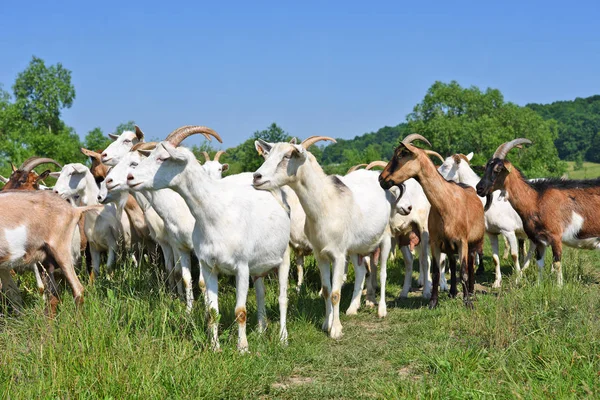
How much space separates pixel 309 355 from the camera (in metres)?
6.04

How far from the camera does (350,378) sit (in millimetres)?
5430

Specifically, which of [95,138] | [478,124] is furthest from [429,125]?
[95,138]

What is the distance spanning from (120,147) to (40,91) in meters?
50.0

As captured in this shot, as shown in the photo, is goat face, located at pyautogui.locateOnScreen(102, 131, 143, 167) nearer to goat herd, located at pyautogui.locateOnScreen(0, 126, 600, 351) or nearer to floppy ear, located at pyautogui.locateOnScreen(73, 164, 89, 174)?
goat herd, located at pyautogui.locateOnScreen(0, 126, 600, 351)

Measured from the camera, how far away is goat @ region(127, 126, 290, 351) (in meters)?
5.71

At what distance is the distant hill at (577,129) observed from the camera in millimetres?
83625

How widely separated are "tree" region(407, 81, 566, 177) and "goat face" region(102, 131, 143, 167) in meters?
41.2

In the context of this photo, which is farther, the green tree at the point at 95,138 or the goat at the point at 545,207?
the green tree at the point at 95,138

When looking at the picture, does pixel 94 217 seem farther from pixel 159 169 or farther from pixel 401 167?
pixel 401 167

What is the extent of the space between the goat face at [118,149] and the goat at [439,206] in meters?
3.59

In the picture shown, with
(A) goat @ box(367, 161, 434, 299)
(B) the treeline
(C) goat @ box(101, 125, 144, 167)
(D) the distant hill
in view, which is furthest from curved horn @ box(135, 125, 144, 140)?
(D) the distant hill

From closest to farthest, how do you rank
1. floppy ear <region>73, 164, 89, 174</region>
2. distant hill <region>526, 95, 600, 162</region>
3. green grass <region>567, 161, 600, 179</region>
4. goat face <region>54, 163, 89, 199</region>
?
goat face <region>54, 163, 89, 199</region>
floppy ear <region>73, 164, 89, 174</region>
green grass <region>567, 161, 600, 179</region>
distant hill <region>526, 95, 600, 162</region>

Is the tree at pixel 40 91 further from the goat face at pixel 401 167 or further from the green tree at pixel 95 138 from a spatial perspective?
the goat face at pixel 401 167

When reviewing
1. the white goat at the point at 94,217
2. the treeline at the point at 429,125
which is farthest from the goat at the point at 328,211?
the treeline at the point at 429,125
